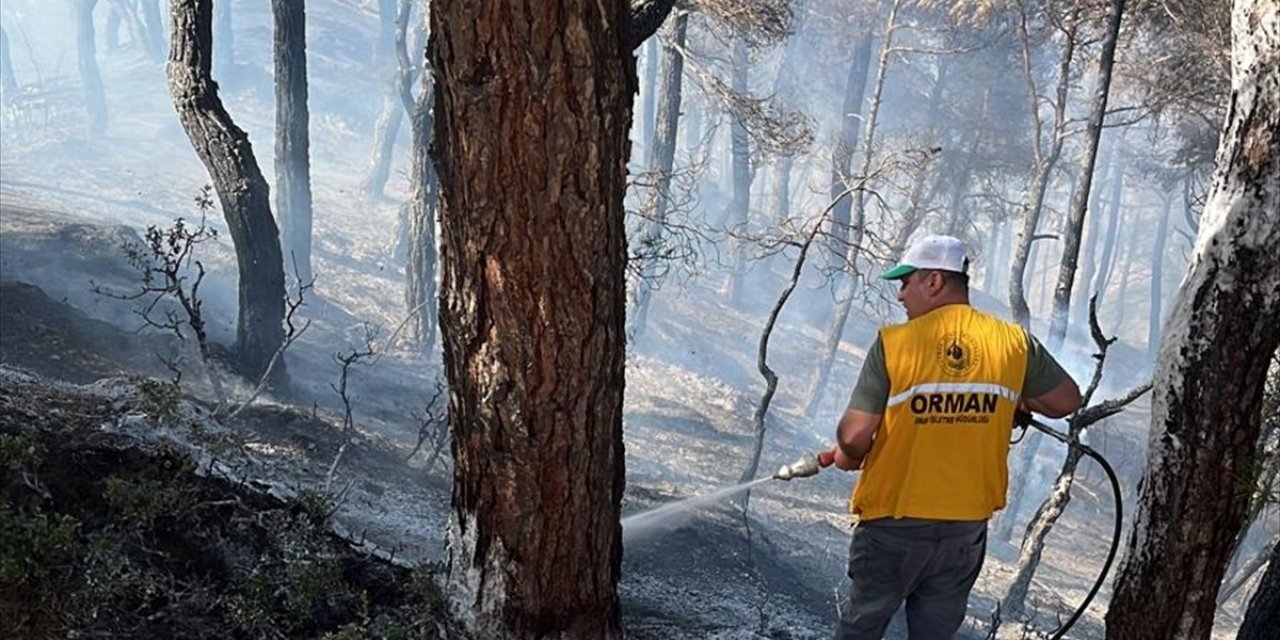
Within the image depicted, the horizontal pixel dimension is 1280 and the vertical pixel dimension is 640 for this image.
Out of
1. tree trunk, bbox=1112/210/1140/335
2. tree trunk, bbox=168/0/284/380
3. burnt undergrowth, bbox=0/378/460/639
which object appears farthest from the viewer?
tree trunk, bbox=1112/210/1140/335

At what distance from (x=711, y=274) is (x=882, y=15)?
10.5 m

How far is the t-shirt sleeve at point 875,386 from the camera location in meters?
3.42

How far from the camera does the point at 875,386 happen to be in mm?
3432

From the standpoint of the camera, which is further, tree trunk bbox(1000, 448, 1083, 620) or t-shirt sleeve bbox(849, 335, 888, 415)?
tree trunk bbox(1000, 448, 1083, 620)

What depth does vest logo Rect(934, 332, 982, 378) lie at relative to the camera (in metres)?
3.36

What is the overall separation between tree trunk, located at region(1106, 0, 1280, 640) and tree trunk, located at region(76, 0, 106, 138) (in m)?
32.7

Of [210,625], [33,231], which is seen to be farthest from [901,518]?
[33,231]

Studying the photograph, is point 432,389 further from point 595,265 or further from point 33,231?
point 595,265

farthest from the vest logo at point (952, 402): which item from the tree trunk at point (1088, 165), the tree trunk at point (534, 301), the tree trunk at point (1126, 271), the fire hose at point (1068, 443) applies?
the tree trunk at point (1126, 271)

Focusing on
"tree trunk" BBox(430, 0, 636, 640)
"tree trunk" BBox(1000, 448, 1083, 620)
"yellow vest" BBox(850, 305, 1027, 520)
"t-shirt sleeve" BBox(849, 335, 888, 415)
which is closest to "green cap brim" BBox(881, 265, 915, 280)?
"yellow vest" BBox(850, 305, 1027, 520)

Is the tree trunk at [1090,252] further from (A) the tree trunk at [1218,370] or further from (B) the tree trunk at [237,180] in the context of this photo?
(A) the tree trunk at [1218,370]

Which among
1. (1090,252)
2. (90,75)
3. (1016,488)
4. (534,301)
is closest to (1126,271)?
(1090,252)

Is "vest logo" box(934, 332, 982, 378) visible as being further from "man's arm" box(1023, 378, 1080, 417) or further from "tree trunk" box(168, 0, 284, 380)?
"tree trunk" box(168, 0, 284, 380)

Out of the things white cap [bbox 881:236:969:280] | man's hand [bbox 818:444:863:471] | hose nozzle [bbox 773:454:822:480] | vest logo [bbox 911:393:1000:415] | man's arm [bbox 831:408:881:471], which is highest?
white cap [bbox 881:236:969:280]
